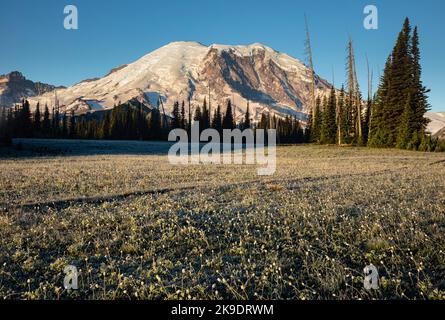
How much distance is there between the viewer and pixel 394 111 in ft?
163

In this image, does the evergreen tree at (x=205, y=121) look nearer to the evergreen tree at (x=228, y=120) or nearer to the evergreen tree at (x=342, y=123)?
the evergreen tree at (x=228, y=120)

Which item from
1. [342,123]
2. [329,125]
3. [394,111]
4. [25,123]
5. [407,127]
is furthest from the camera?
[25,123]

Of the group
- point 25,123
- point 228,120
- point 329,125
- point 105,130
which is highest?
point 228,120

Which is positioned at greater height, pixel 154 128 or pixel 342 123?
pixel 154 128

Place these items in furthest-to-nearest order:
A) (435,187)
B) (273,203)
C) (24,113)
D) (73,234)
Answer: (24,113) < (435,187) < (273,203) < (73,234)

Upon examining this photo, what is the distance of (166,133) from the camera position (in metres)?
93.0

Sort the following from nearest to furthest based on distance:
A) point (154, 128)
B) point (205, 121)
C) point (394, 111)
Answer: point (394, 111)
point (205, 121)
point (154, 128)

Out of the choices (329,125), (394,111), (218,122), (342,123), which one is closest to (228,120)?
(218,122)

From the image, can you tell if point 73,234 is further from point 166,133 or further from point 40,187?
point 166,133

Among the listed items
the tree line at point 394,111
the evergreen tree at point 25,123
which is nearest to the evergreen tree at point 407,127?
the tree line at point 394,111

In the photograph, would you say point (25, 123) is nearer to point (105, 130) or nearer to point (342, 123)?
point (105, 130)
